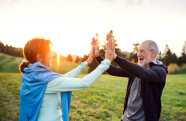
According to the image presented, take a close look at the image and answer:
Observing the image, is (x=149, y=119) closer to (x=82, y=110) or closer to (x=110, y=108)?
(x=82, y=110)

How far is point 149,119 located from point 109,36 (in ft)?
5.04

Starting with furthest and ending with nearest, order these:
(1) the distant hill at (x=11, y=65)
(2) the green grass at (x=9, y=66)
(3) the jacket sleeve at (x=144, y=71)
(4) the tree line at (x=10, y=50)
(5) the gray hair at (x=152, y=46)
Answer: (4) the tree line at (x=10, y=50), (1) the distant hill at (x=11, y=65), (2) the green grass at (x=9, y=66), (5) the gray hair at (x=152, y=46), (3) the jacket sleeve at (x=144, y=71)

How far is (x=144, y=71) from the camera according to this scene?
2295mm

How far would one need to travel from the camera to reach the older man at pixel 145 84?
2335 mm

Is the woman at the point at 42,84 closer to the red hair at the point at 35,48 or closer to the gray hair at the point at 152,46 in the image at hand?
the red hair at the point at 35,48

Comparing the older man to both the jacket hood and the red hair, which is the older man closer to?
the red hair

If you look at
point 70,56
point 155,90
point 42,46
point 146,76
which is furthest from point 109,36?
point 70,56

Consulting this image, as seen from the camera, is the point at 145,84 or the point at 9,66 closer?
the point at 145,84

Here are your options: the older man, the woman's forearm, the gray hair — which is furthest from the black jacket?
the woman's forearm

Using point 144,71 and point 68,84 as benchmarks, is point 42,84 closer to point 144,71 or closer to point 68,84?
point 68,84

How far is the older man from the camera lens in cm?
233

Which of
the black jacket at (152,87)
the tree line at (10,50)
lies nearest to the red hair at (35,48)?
the black jacket at (152,87)

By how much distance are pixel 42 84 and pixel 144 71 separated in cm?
147

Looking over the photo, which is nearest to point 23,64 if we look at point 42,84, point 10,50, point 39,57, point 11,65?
point 39,57
